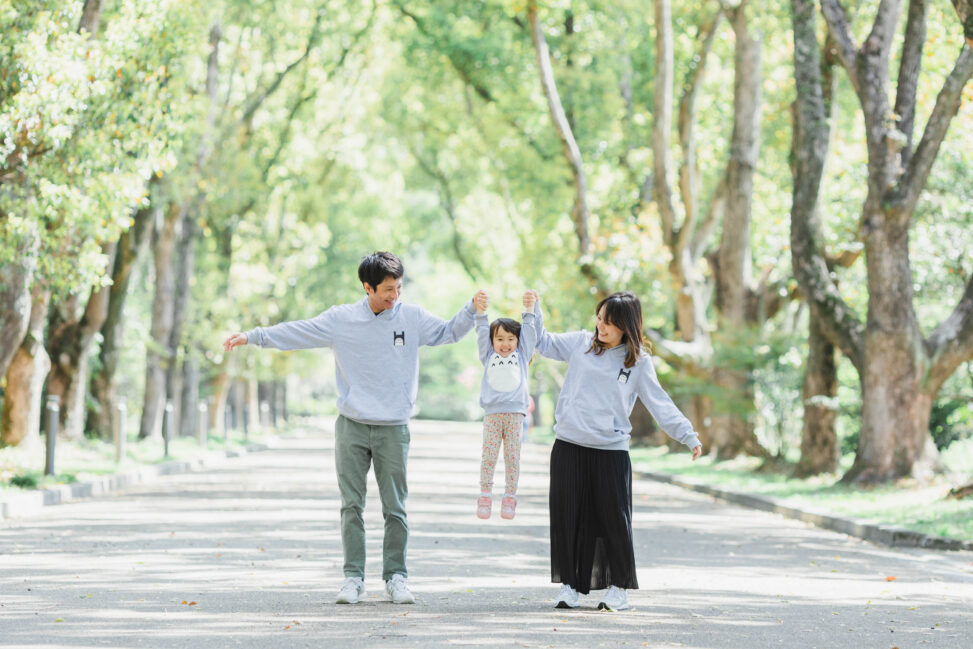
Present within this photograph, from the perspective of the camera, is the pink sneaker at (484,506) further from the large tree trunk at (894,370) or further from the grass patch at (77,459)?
the large tree trunk at (894,370)

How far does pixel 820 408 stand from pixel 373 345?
49.2 feet

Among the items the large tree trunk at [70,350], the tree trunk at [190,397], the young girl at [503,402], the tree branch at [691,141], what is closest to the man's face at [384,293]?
the young girl at [503,402]

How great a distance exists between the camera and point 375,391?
880cm

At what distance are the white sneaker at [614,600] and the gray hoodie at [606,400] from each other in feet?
2.71

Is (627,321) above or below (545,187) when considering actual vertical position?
below

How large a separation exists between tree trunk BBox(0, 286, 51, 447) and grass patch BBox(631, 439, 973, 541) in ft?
34.1

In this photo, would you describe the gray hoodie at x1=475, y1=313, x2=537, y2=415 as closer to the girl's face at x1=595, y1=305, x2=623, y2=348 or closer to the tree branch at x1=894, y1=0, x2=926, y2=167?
the girl's face at x1=595, y1=305, x2=623, y2=348

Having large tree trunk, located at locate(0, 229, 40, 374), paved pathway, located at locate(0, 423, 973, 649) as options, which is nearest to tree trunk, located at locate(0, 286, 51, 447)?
large tree trunk, located at locate(0, 229, 40, 374)

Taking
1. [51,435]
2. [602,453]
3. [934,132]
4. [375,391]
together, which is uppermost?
[934,132]

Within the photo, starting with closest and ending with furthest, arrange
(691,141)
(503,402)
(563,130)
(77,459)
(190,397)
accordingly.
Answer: (503,402) < (77,459) < (691,141) < (563,130) < (190,397)

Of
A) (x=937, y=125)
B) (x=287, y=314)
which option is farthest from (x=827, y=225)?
(x=287, y=314)

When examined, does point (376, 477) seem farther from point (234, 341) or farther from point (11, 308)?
point (11, 308)

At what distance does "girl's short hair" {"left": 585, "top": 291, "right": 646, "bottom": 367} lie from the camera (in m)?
8.66

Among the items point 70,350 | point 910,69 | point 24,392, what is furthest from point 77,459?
point 910,69
